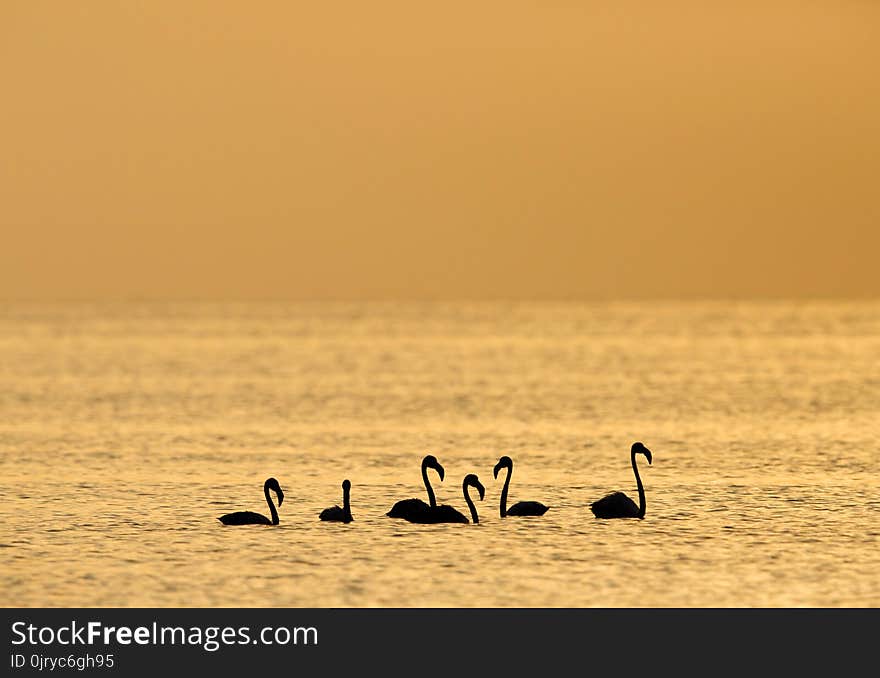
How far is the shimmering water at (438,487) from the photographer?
1014 inches

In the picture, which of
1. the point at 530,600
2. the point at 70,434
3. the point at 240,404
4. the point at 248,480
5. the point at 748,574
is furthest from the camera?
the point at 240,404

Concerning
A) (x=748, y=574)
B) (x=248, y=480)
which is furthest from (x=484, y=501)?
(x=748, y=574)

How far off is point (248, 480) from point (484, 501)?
5621 mm

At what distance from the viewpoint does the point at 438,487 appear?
3638 cm

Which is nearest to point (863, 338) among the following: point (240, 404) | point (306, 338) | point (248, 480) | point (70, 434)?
point (306, 338)

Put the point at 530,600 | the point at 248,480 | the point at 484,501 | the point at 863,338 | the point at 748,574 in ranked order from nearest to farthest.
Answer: the point at 530,600
the point at 748,574
the point at 484,501
the point at 248,480
the point at 863,338

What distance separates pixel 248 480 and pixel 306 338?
12260 centimetres

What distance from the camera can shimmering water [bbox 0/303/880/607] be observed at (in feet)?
84.5
